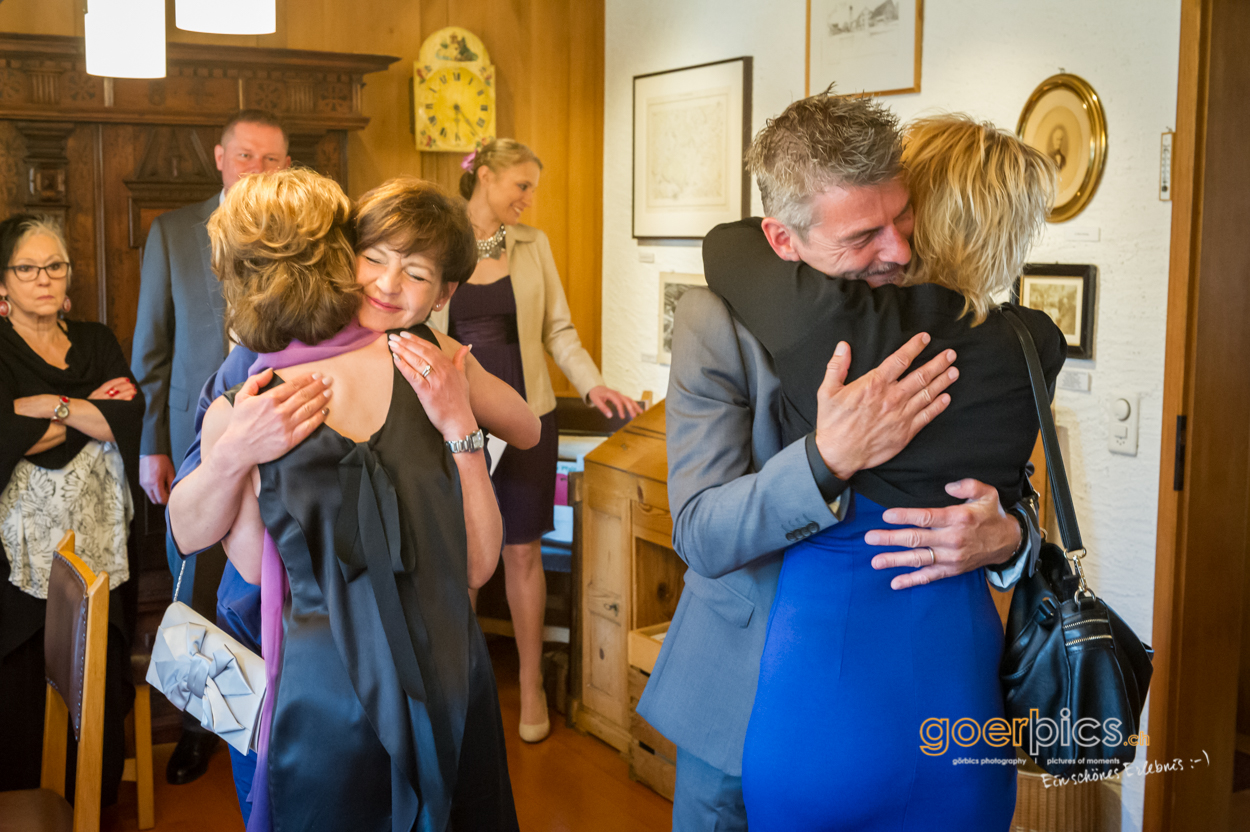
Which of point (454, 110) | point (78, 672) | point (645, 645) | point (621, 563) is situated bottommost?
point (645, 645)

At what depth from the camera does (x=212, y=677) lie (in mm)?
1567

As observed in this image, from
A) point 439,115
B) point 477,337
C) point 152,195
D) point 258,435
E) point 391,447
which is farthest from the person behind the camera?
point 439,115

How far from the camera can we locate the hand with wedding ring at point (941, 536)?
4.40 ft

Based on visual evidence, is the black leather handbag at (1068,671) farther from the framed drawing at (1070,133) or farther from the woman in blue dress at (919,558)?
the framed drawing at (1070,133)

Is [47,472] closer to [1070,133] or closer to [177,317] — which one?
[177,317]

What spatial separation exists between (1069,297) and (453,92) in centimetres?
289

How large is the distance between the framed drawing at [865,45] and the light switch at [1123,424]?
1.24 metres

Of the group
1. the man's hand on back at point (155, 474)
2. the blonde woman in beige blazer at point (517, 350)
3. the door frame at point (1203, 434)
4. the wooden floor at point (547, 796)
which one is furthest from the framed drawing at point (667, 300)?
the door frame at point (1203, 434)

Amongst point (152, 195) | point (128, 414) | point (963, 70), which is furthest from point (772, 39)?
point (128, 414)

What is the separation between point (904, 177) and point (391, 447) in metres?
0.82

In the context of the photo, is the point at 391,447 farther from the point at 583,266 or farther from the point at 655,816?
the point at 583,266

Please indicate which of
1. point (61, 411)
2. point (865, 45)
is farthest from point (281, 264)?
point (865, 45)

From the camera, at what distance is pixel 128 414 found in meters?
3.02

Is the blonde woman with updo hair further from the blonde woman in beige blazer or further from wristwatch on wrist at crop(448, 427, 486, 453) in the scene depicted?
the blonde woman in beige blazer
